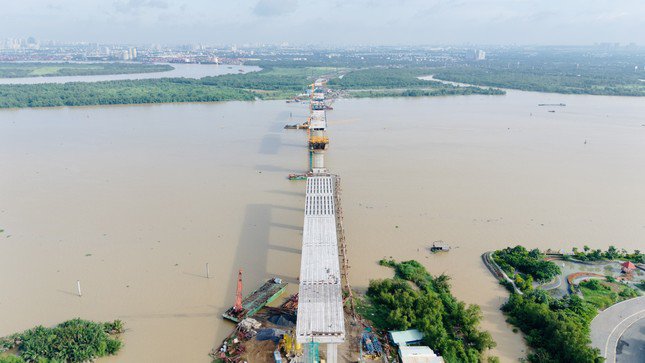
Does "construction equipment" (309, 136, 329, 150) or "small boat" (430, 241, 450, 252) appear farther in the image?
"construction equipment" (309, 136, 329, 150)

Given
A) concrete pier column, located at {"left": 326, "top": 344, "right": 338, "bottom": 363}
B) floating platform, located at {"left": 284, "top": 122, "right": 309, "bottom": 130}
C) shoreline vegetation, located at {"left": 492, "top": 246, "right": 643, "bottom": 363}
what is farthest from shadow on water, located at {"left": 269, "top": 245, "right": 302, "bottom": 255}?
floating platform, located at {"left": 284, "top": 122, "right": 309, "bottom": 130}

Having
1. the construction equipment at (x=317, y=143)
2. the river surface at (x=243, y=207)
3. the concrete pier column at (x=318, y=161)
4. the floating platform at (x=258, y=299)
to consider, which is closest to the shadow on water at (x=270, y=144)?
the river surface at (x=243, y=207)

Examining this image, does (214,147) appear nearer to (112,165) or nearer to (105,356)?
(112,165)

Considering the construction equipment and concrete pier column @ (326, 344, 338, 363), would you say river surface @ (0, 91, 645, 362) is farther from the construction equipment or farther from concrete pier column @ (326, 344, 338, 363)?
concrete pier column @ (326, 344, 338, 363)

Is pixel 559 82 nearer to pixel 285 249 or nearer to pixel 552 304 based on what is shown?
pixel 552 304

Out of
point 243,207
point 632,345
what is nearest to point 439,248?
point 632,345

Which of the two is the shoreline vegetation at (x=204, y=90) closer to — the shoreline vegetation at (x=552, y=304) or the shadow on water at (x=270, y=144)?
the shadow on water at (x=270, y=144)
